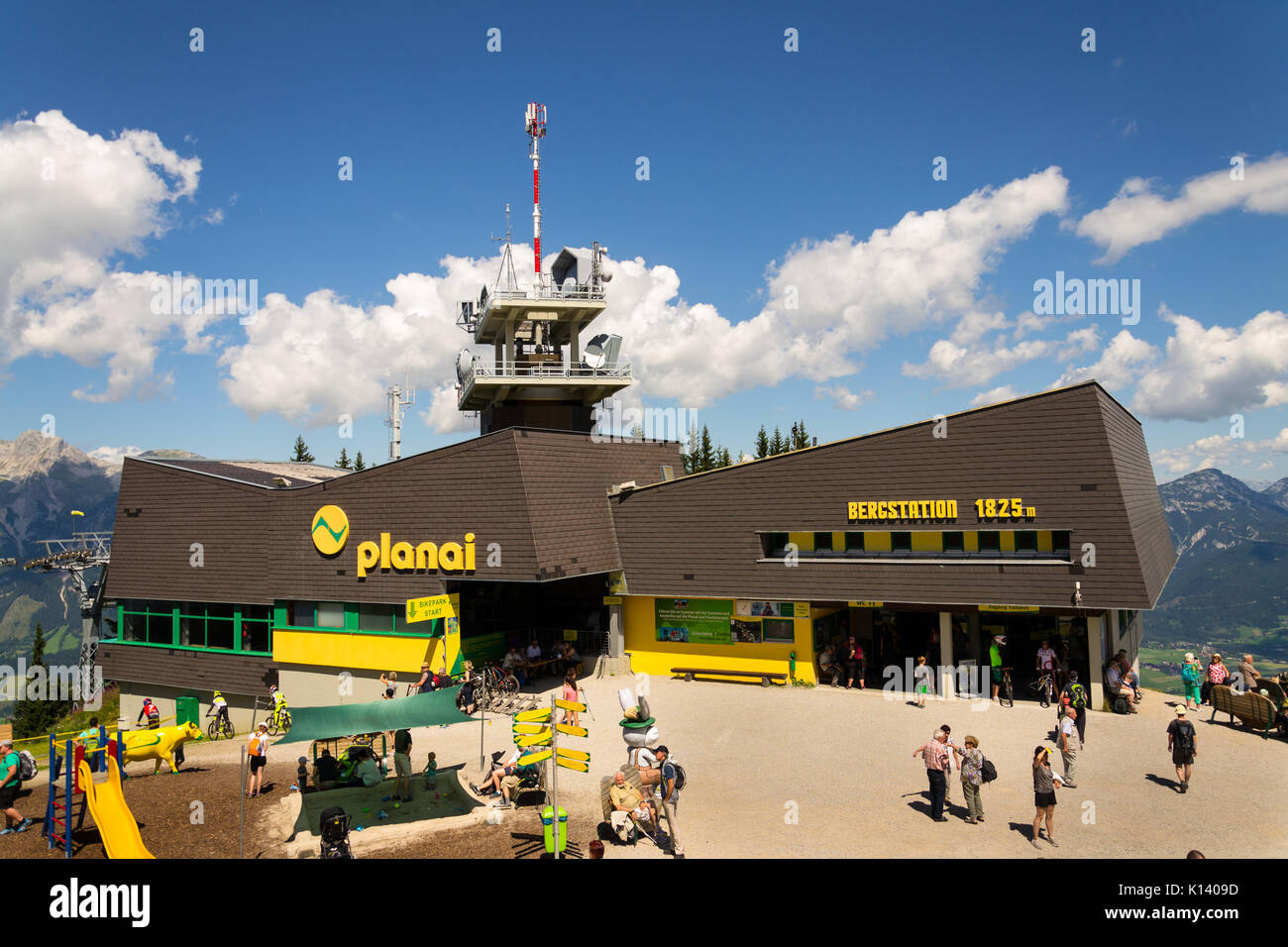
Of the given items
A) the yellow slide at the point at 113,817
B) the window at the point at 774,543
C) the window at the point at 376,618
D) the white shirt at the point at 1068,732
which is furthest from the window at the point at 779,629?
the yellow slide at the point at 113,817

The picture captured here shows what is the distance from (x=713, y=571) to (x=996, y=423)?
10.6 meters

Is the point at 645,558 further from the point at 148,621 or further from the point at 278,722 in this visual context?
the point at 148,621

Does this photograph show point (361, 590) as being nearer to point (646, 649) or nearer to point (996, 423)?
point (646, 649)

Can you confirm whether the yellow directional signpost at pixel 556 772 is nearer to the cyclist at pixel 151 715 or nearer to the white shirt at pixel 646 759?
the white shirt at pixel 646 759

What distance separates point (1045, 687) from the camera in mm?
20891

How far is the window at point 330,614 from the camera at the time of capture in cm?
2653

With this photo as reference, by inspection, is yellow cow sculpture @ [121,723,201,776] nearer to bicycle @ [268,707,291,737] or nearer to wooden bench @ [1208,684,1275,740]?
bicycle @ [268,707,291,737]

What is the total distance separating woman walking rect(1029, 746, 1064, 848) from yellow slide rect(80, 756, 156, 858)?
14359mm

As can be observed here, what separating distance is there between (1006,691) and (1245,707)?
5554mm

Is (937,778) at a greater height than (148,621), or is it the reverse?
(148,621)

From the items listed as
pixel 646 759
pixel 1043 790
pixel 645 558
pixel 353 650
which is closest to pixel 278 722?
pixel 353 650

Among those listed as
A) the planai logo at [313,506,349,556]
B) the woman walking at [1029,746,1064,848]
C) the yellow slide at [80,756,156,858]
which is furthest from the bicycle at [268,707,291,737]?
the woman walking at [1029,746,1064,848]

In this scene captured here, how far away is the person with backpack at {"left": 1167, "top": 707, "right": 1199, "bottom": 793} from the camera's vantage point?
46.2 ft

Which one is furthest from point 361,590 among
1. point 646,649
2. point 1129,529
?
point 1129,529
